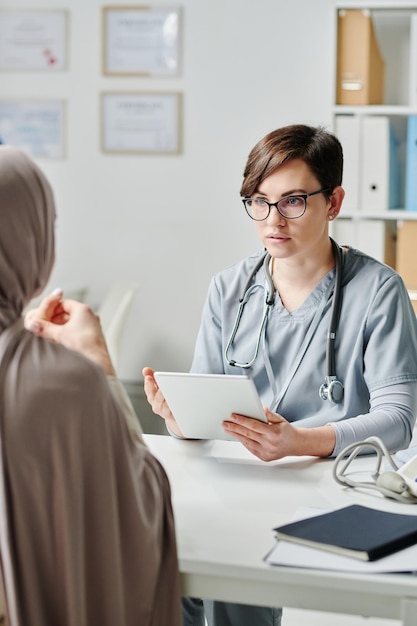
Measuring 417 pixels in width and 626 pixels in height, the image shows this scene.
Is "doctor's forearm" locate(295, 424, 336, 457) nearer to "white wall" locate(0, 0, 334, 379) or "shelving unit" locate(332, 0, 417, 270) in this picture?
"shelving unit" locate(332, 0, 417, 270)

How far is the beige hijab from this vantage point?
3.47 feet

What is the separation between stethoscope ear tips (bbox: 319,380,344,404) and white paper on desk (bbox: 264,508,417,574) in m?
0.59

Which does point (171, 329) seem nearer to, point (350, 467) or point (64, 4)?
point (64, 4)

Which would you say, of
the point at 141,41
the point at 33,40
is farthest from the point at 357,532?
the point at 33,40

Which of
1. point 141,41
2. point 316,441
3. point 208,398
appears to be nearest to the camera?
point 208,398

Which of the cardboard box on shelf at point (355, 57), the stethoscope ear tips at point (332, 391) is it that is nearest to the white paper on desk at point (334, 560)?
the stethoscope ear tips at point (332, 391)

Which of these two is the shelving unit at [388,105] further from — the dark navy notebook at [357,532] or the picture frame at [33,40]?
the dark navy notebook at [357,532]

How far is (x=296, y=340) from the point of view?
6.29 feet

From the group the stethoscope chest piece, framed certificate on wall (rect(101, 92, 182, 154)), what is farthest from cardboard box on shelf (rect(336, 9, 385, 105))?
the stethoscope chest piece

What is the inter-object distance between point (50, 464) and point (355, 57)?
2647mm

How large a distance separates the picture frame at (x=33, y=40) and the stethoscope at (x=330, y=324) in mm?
2223

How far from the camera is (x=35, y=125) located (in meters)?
3.96

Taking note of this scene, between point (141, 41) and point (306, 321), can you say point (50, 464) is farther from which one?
point (141, 41)

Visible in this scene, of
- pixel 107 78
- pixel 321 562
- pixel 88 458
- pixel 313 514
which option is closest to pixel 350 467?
pixel 313 514
